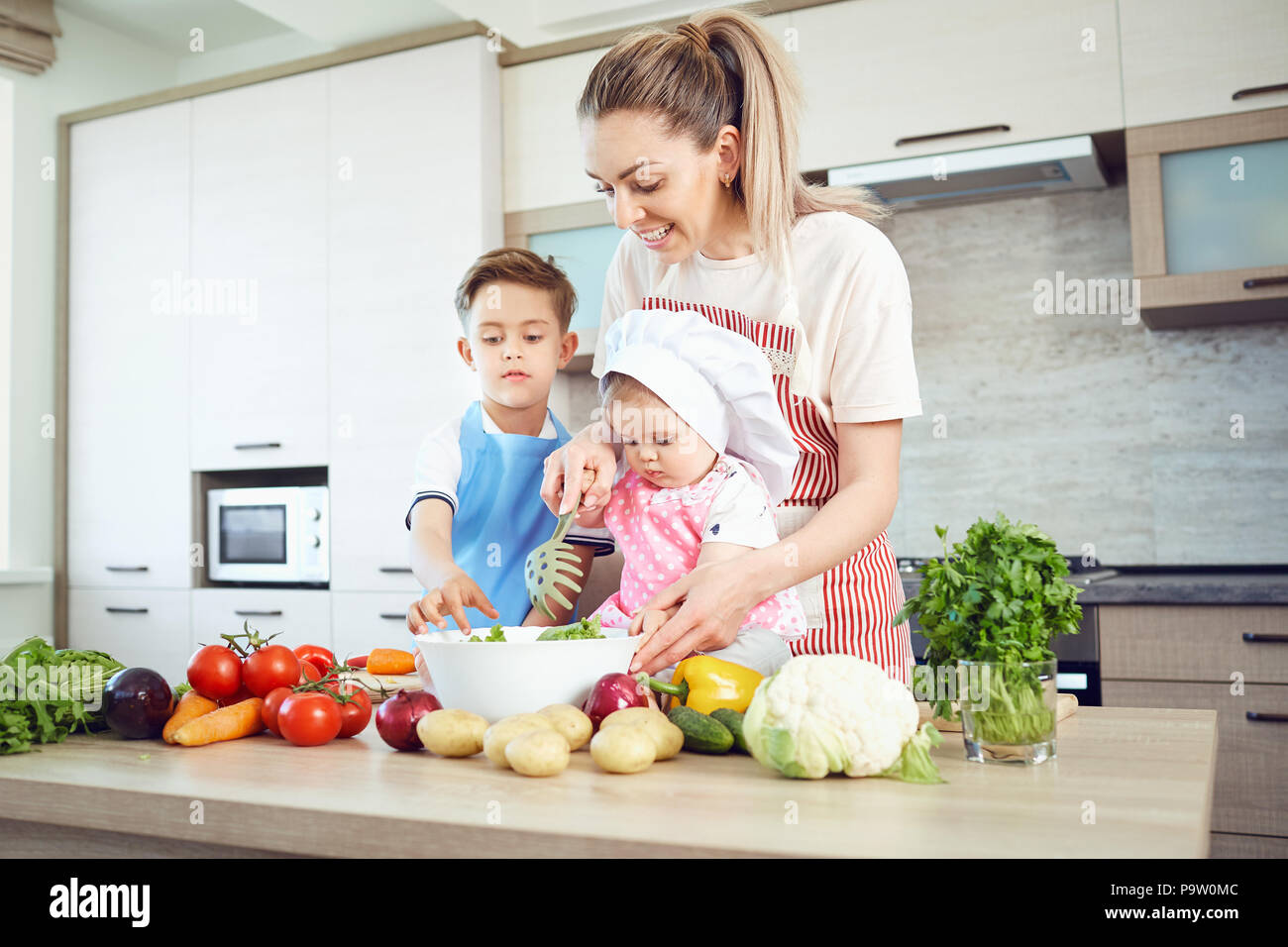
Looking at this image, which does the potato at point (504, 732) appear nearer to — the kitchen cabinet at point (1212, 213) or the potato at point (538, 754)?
the potato at point (538, 754)

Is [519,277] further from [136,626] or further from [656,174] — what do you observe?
[136,626]

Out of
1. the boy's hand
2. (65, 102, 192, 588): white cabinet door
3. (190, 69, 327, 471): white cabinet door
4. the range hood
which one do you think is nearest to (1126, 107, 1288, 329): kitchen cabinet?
the range hood

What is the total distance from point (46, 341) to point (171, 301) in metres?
0.53

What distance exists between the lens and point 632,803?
708mm

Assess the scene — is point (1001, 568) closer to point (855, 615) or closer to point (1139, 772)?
point (1139, 772)

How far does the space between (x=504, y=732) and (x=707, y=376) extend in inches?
19.0

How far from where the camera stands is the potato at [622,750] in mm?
781

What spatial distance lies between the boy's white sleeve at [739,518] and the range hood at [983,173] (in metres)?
1.73

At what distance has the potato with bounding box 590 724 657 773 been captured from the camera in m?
0.78

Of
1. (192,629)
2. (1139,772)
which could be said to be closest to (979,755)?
(1139,772)

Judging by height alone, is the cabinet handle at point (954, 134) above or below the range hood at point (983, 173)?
above

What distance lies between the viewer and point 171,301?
3549 millimetres

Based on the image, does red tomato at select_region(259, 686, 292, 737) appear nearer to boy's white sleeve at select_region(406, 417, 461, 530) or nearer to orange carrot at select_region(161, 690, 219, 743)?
orange carrot at select_region(161, 690, 219, 743)

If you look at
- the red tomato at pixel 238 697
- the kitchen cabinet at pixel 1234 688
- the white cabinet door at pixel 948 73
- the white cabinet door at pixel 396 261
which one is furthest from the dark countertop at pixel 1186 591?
the white cabinet door at pixel 396 261
